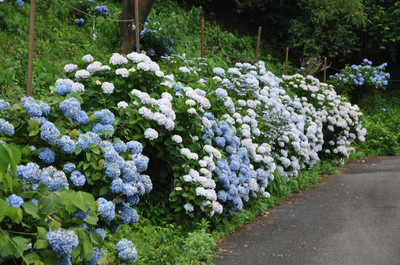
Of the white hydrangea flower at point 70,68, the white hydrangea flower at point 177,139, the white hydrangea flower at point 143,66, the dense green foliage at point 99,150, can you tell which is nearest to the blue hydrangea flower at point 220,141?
the dense green foliage at point 99,150

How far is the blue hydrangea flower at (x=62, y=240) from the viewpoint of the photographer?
2271 mm

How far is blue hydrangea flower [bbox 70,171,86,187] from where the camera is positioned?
3.07 metres

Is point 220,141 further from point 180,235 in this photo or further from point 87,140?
point 87,140

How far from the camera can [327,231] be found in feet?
17.1

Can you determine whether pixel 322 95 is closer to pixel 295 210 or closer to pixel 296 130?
pixel 296 130

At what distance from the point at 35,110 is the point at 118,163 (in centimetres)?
71

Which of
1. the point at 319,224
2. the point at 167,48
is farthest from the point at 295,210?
the point at 167,48

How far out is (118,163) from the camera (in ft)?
10.9

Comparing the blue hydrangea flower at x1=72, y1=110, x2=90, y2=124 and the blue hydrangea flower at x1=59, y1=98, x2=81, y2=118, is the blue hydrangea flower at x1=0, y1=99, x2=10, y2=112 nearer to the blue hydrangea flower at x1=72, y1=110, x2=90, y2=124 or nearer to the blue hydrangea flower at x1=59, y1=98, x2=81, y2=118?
the blue hydrangea flower at x1=59, y1=98, x2=81, y2=118

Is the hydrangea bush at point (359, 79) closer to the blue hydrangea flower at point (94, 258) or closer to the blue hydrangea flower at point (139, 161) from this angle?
the blue hydrangea flower at point (139, 161)

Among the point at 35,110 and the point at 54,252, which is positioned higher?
the point at 35,110

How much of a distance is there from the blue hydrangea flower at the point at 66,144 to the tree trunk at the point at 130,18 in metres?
7.01

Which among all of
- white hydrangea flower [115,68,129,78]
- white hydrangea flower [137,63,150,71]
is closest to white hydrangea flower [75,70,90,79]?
white hydrangea flower [115,68,129,78]

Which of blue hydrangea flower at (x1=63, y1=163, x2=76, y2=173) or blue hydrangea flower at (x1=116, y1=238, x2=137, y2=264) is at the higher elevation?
blue hydrangea flower at (x1=63, y1=163, x2=76, y2=173)
